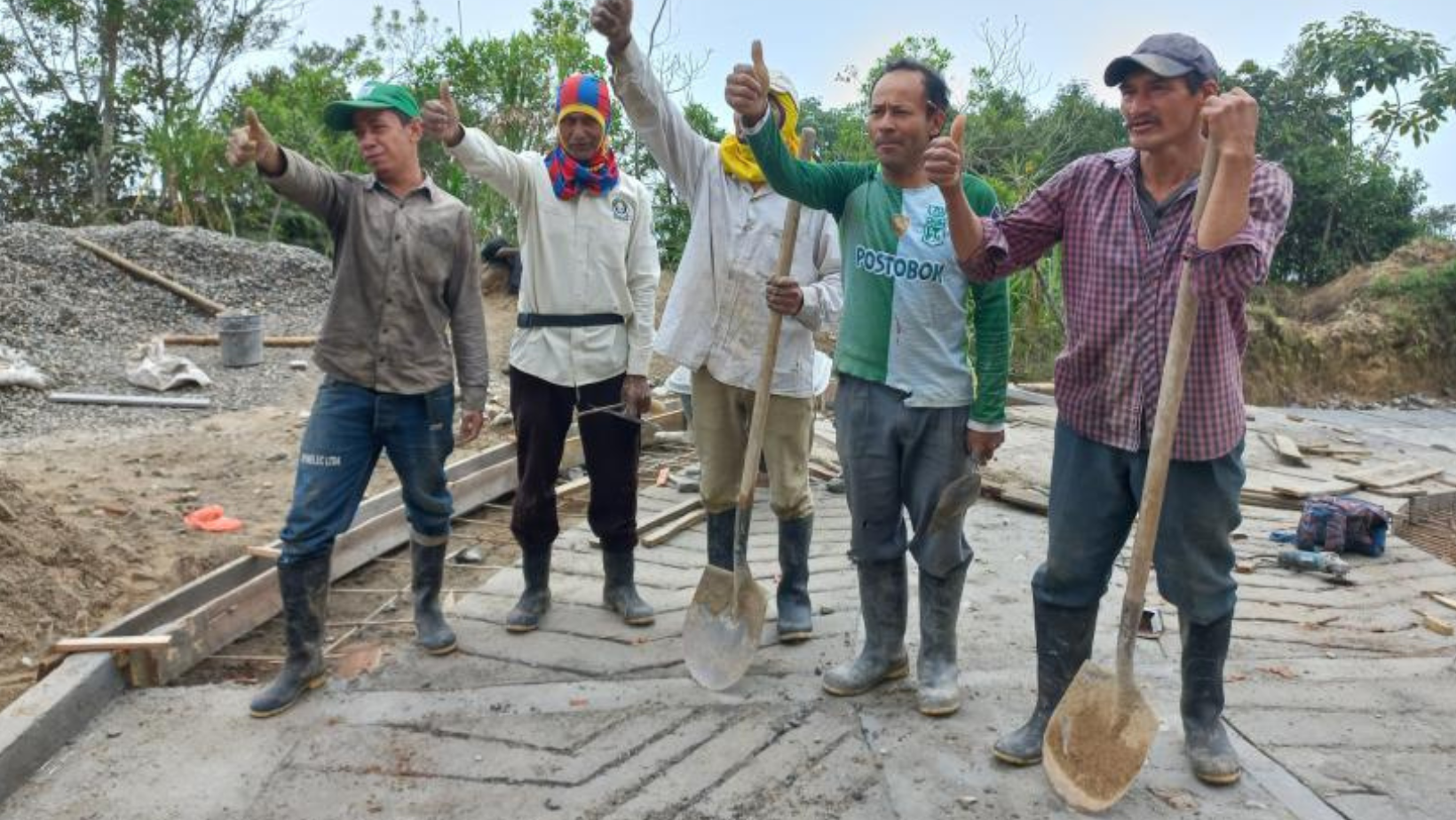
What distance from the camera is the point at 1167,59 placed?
2535 millimetres

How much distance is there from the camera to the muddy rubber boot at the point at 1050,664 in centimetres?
302

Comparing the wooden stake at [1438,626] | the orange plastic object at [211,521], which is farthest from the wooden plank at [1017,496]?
the orange plastic object at [211,521]

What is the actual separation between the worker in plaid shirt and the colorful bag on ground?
325cm

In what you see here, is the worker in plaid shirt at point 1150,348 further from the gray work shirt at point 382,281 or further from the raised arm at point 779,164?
the gray work shirt at point 382,281

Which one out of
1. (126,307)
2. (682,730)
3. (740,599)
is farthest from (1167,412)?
(126,307)

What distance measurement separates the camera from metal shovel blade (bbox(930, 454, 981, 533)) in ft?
10.6

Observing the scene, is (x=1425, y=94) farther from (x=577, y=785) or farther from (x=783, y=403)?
(x=577, y=785)

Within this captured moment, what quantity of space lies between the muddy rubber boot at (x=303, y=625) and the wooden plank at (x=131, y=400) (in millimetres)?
6263

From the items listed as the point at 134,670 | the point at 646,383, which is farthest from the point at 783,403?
the point at 134,670

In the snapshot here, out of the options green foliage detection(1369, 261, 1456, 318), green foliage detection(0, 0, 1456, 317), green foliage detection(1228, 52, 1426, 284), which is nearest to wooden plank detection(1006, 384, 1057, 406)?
green foliage detection(0, 0, 1456, 317)

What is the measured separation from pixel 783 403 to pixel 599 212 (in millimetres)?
999

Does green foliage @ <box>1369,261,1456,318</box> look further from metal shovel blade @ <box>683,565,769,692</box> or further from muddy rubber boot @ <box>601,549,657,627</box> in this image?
metal shovel blade @ <box>683,565,769,692</box>

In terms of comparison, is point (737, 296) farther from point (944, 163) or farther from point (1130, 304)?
point (1130, 304)

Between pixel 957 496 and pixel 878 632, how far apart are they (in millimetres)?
586
